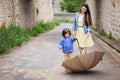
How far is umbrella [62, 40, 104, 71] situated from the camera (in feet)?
29.7

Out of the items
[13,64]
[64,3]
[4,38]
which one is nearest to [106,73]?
[13,64]

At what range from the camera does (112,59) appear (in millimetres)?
11961

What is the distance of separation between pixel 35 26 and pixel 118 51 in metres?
13.6

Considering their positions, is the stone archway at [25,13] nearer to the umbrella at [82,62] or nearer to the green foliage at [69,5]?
the umbrella at [82,62]

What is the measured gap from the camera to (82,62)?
9055mm

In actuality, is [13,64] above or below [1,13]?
below

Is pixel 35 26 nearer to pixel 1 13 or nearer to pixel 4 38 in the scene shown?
pixel 1 13

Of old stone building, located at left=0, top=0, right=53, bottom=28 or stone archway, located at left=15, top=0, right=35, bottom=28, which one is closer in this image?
old stone building, located at left=0, top=0, right=53, bottom=28

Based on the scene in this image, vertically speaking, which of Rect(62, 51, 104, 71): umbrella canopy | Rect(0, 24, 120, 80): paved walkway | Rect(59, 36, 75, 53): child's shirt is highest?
Rect(59, 36, 75, 53): child's shirt

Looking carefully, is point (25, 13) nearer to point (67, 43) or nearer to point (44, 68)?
point (44, 68)

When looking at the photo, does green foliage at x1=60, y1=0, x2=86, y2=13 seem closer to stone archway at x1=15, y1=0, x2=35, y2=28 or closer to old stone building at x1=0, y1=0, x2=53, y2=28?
stone archway at x1=15, y1=0, x2=35, y2=28

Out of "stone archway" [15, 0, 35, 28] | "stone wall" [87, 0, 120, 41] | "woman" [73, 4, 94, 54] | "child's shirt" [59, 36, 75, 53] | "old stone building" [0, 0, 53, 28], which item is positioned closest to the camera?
"child's shirt" [59, 36, 75, 53]

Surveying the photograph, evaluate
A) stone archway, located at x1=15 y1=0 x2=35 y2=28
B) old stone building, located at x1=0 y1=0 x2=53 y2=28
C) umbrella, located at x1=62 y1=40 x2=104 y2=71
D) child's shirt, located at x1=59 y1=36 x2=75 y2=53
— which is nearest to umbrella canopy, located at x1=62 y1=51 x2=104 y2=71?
umbrella, located at x1=62 y1=40 x2=104 y2=71

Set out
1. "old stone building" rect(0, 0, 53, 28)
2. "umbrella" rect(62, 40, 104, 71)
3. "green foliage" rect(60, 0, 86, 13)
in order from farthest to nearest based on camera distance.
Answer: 1. "green foliage" rect(60, 0, 86, 13)
2. "old stone building" rect(0, 0, 53, 28)
3. "umbrella" rect(62, 40, 104, 71)
